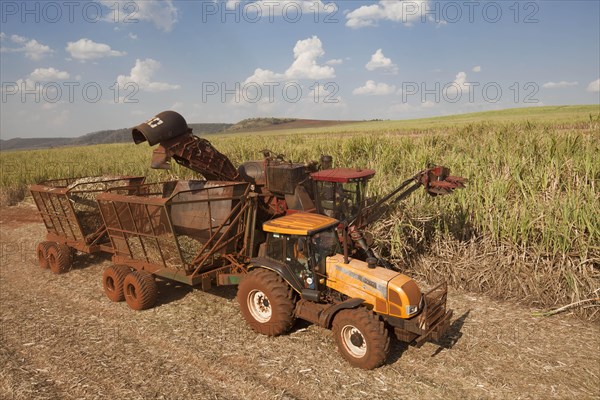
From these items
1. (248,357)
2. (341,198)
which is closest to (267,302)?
(248,357)

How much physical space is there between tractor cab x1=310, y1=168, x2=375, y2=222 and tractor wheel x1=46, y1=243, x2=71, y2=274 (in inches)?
229

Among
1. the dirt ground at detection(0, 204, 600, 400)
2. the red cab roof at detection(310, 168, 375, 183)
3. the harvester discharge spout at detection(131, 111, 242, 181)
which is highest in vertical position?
the harvester discharge spout at detection(131, 111, 242, 181)

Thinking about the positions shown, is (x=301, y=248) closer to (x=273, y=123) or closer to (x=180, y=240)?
(x=180, y=240)

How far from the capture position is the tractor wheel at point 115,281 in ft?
22.7

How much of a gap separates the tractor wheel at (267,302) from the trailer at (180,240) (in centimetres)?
62

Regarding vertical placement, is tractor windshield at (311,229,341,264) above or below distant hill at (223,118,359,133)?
below

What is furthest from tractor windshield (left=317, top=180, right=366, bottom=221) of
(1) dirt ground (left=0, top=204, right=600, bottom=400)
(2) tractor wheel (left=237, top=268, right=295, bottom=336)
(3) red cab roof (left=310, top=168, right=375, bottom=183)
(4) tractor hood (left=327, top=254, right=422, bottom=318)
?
(1) dirt ground (left=0, top=204, right=600, bottom=400)

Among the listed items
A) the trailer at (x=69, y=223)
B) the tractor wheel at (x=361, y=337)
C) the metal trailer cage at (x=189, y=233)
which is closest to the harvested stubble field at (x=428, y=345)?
the tractor wheel at (x=361, y=337)

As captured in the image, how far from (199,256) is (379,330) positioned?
10.8ft

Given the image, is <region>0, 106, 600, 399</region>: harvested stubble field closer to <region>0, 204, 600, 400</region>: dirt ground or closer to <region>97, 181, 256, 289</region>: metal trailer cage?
<region>0, 204, 600, 400</region>: dirt ground

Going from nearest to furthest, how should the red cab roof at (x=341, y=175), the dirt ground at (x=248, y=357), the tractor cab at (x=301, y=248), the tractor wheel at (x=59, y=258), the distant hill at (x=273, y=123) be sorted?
the dirt ground at (x=248, y=357) < the tractor cab at (x=301, y=248) < the red cab roof at (x=341, y=175) < the tractor wheel at (x=59, y=258) < the distant hill at (x=273, y=123)

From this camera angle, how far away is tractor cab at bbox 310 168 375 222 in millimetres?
6848

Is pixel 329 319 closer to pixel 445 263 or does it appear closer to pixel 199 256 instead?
pixel 199 256

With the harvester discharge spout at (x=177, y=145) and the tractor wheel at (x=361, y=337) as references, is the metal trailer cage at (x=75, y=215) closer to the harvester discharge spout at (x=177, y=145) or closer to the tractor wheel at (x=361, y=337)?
the harvester discharge spout at (x=177, y=145)
